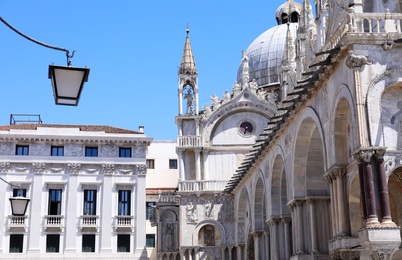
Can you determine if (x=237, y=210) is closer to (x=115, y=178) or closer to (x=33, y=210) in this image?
(x=115, y=178)

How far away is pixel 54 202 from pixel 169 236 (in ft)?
26.5

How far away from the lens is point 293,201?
25.8 m

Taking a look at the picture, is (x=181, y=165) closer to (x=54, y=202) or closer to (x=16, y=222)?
(x=54, y=202)

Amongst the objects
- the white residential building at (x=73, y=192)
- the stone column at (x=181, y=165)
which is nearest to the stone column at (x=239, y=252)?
the stone column at (x=181, y=165)

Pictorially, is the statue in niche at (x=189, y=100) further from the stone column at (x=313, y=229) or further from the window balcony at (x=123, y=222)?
the stone column at (x=313, y=229)

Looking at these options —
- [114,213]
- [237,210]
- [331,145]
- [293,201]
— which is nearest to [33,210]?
[114,213]

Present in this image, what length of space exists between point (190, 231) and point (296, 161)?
57.7ft

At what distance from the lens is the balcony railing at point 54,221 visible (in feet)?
145

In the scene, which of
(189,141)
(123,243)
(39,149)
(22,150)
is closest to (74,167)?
(39,149)

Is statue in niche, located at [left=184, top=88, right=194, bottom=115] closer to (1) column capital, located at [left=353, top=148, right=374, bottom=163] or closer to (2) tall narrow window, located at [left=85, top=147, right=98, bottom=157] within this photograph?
(2) tall narrow window, located at [left=85, top=147, right=98, bottom=157]

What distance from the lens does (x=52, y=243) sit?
44.1m

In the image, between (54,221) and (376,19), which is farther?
(54,221)

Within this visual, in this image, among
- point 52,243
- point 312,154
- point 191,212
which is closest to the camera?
point 312,154

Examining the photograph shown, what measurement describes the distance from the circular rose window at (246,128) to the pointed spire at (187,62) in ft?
17.2
